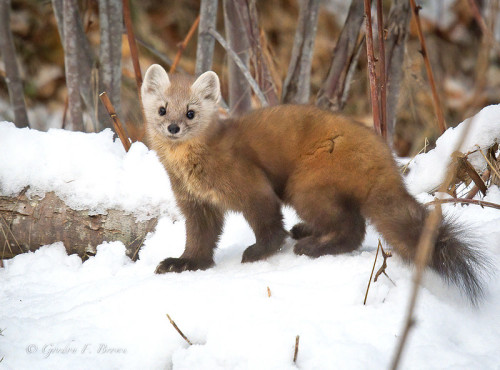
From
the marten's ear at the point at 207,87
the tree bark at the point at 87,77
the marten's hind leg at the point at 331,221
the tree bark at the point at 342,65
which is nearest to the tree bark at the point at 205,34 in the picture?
the tree bark at the point at 87,77

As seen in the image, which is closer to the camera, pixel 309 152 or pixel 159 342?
pixel 159 342

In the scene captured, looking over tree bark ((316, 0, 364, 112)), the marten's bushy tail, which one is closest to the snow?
the marten's bushy tail

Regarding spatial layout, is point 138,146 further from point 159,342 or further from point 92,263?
point 159,342

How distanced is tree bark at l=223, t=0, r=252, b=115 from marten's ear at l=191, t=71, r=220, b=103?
3.54ft

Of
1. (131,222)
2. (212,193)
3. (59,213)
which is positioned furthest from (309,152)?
(59,213)

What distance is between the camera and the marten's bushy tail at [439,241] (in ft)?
6.53

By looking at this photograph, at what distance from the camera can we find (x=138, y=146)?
3330 millimetres

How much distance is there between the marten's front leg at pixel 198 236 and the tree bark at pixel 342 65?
1.69 m

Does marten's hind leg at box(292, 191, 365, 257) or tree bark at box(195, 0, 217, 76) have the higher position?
tree bark at box(195, 0, 217, 76)

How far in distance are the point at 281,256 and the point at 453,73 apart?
433 centimetres

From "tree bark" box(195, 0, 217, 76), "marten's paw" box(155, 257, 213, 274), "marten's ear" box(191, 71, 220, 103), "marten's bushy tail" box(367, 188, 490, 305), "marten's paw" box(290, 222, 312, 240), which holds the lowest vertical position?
"marten's paw" box(155, 257, 213, 274)

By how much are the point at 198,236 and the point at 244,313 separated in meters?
0.84

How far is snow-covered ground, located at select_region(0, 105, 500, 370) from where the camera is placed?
1.71 meters

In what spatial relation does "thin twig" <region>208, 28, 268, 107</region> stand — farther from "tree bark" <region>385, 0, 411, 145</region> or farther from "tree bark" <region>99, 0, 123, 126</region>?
"tree bark" <region>385, 0, 411, 145</region>
